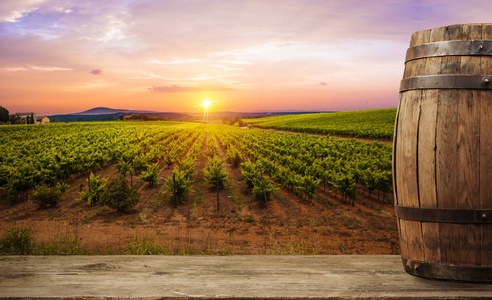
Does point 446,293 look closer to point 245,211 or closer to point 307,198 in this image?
point 245,211

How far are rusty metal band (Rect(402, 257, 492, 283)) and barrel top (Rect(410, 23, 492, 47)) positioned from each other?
1.30 m

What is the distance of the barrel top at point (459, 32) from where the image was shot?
6.28ft

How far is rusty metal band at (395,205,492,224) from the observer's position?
1.78 meters

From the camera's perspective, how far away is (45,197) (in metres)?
12.8

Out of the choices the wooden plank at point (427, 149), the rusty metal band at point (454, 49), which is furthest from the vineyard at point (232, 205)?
the rusty metal band at point (454, 49)

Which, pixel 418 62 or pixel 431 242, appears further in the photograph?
pixel 418 62

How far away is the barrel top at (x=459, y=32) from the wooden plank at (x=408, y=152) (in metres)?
0.33

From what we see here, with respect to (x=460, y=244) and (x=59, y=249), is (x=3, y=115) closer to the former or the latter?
(x=59, y=249)

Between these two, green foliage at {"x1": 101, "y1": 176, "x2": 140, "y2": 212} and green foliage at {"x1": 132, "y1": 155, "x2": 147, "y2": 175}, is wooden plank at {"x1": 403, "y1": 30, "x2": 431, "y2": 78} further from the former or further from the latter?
green foliage at {"x1": 132, "y1": 155, "x2": 147, "y2": 175}

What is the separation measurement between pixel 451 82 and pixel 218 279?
173cm

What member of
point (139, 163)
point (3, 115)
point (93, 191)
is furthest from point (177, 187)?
point (3, 115)

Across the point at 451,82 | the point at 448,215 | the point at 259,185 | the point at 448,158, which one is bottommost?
the point at 259,185

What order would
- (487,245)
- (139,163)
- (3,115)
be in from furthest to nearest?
1. (3,115)
2. (139,163)
3. (487,245)

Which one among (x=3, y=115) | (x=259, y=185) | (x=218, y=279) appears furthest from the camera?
(x=3, y=115)
